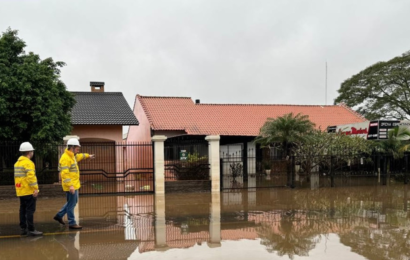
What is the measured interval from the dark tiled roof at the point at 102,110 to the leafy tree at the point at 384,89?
23.2m

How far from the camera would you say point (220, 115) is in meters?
22.8

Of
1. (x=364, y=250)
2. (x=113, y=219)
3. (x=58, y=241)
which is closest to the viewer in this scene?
(x=364, y=250)

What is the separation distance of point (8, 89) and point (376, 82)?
31.0 m

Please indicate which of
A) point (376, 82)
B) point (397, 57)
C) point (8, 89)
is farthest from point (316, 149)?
point (397, 57)

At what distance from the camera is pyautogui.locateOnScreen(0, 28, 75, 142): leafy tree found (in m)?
11.5

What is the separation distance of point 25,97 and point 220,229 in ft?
25.9

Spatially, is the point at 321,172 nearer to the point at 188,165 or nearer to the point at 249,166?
the point at 249,166

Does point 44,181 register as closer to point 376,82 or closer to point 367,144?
point 367,144

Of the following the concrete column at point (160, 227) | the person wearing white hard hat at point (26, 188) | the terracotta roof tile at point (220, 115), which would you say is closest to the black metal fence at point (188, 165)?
the concrete column at point (160, 227)

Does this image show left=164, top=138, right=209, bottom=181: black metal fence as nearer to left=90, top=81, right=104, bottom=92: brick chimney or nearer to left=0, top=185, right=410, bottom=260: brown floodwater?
left=0, top=185, right=410, bottom=260: brown floodwater

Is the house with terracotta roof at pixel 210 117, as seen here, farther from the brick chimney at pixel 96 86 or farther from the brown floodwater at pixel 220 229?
the brown floodwater at pixel 220 229

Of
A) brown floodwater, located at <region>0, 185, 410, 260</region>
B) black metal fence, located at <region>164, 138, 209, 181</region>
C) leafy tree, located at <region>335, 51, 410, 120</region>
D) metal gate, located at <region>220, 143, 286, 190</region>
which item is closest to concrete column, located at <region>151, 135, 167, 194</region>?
black metal fence, located at <region>164, 138, 209, 181</region>

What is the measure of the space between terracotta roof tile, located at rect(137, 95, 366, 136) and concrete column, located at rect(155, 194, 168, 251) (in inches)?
381

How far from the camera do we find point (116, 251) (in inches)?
233
